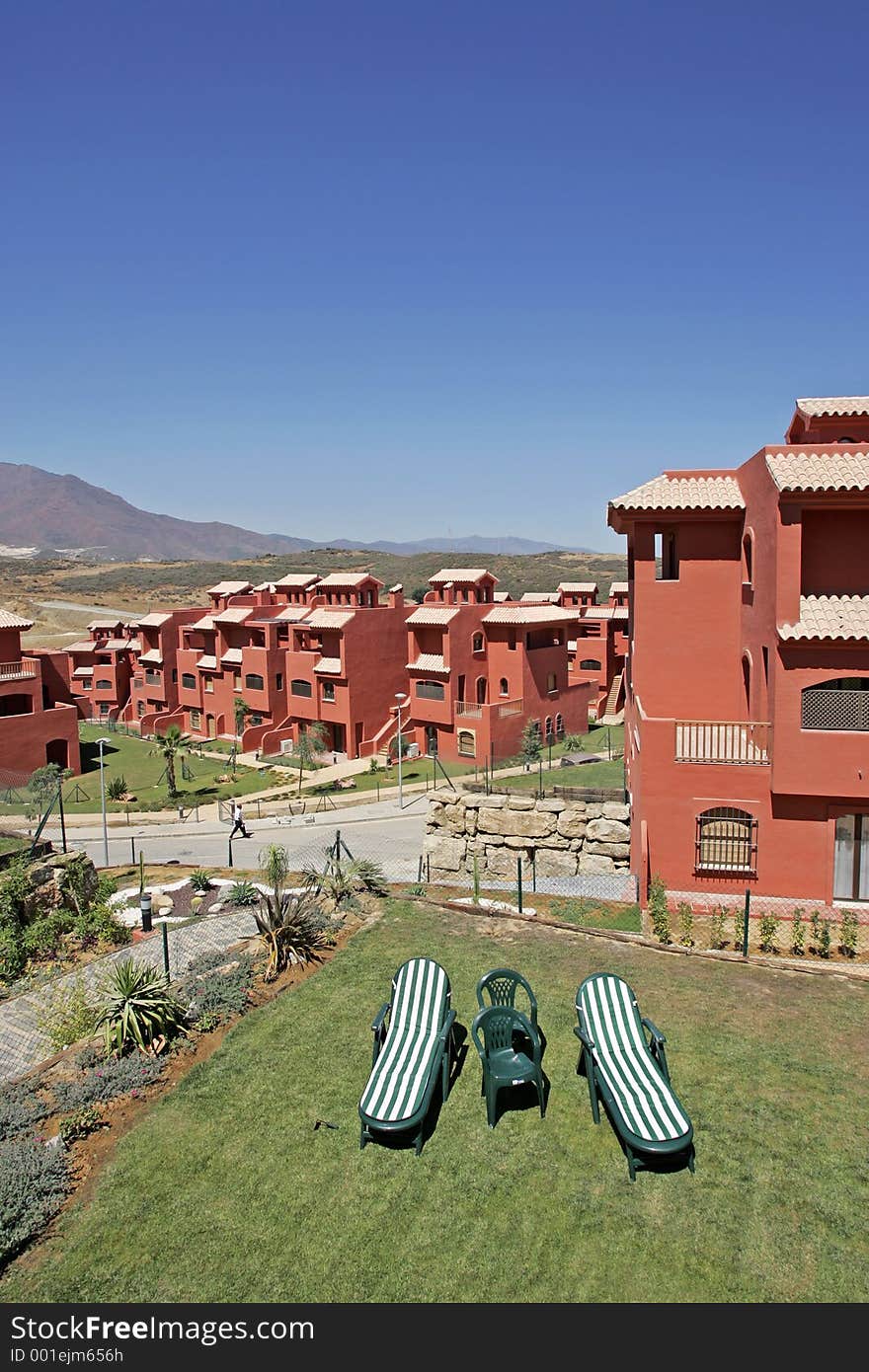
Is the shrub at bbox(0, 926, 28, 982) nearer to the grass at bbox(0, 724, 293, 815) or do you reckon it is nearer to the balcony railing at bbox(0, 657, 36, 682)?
the grass at bbox(0, 724, 293, 815)

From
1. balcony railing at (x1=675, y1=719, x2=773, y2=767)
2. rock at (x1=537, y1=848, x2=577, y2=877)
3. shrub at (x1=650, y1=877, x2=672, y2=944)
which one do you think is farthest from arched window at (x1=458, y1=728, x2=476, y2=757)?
shrub at (x1=650, y1=877, x2=672, y2=944)

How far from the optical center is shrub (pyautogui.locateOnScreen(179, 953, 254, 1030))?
11039mm

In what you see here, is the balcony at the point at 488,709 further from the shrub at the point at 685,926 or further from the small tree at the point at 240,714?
the shrub at the point at 685,926

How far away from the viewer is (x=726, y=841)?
655 inches

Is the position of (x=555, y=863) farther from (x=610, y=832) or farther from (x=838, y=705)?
(x=838, y=705)

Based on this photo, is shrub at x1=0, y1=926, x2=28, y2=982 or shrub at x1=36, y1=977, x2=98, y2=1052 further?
shrub at x1=0, y1=926, x2=28, y2=982

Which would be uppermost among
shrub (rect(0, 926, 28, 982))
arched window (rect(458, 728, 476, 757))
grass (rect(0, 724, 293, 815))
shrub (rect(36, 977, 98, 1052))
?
shrub (rect(36, 977, 98, 1052))

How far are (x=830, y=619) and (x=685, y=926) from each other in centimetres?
686

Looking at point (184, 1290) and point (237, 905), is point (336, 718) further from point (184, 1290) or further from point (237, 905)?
point (184, 1290)

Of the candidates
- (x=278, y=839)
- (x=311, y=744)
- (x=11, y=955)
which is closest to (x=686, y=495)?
(x=278, y=839)

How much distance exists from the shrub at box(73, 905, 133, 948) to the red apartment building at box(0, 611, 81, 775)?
2940cm

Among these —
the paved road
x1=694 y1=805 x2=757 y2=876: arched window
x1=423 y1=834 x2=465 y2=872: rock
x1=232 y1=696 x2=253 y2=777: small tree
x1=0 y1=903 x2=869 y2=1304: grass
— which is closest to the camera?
x1=0 y1=903 x2=869 y2=1304: grass

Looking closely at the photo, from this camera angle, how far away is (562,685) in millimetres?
46781
